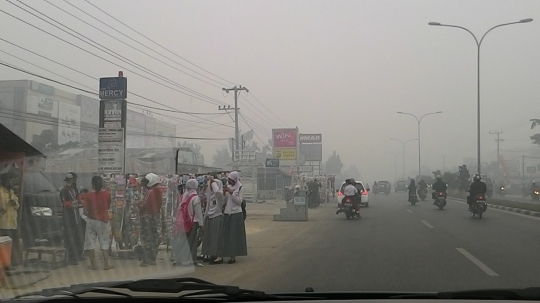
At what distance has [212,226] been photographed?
11.1 meters

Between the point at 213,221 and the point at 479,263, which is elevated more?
the point at 213,221

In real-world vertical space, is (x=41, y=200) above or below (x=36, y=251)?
above

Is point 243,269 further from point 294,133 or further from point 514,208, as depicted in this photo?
point 294,133

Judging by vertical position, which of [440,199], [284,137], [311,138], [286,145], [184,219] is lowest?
[440,199]

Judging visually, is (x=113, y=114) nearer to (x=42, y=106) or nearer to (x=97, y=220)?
(x=97, y=220)

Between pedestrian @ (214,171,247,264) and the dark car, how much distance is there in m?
3.16

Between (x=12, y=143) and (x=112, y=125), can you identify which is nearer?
(x=12, y=143)

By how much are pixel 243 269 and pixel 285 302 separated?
6.02 m

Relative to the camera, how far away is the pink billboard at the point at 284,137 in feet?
204

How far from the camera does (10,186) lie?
31.4ft

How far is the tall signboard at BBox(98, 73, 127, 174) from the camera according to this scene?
12.9 metres

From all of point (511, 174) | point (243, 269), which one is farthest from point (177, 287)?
point (511, 174)

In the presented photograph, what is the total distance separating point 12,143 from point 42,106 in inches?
298

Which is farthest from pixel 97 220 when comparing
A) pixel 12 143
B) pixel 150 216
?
pixel 12 143
